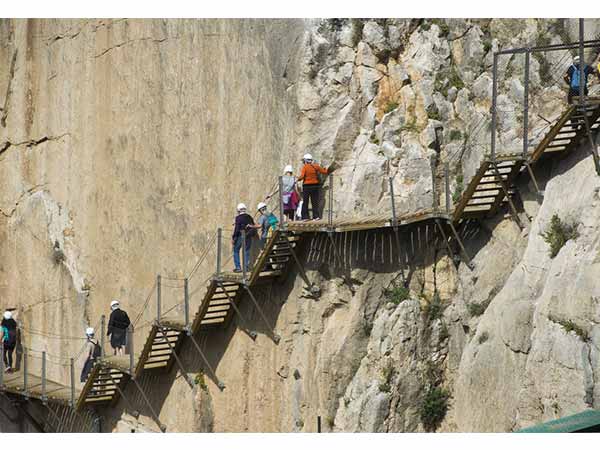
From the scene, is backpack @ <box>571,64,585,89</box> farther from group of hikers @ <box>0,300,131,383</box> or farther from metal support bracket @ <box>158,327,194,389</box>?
group of hikers @ <box>0,300,131,383</box>

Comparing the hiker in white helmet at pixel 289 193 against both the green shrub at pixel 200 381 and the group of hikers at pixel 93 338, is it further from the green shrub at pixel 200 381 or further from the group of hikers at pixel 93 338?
the group of hikers at pixel 93 338

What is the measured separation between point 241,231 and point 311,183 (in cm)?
193

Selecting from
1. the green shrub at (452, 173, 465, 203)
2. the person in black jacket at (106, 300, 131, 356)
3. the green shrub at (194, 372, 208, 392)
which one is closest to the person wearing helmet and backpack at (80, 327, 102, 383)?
the person in black jacket at (106, 300, 131, 356)

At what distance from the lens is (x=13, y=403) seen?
4684cm

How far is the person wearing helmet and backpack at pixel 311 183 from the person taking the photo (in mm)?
36812

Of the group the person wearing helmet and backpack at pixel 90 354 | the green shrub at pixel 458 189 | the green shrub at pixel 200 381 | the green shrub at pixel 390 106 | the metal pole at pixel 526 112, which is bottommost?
the green shrub at pixel 200 381

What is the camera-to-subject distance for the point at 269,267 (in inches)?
1497

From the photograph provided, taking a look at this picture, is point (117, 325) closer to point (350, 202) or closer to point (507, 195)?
point (350, 202)

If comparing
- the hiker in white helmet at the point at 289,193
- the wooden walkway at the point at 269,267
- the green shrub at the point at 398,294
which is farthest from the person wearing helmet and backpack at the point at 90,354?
the green shrub at the point at 398,294

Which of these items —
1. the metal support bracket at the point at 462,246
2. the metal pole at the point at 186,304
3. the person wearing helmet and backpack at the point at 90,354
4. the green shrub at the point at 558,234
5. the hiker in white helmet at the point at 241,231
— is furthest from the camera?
the person wearing helmet and backpack at the point at 90,354

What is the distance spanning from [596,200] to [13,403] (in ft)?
64.8

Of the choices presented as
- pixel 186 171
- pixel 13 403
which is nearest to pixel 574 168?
pixel 186 171

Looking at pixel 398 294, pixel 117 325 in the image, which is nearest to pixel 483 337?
pixel 398 294

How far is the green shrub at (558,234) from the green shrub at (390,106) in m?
5.47
